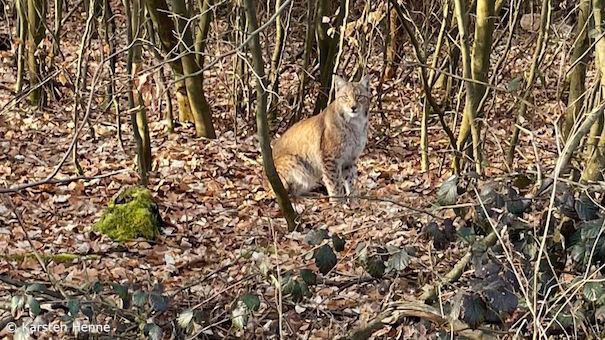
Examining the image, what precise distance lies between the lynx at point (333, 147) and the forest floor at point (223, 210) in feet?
0.88

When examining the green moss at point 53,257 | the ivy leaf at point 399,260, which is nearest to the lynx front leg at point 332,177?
the green moss at point 53,257

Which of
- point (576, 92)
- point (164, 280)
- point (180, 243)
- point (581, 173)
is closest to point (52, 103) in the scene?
point (180, 243)

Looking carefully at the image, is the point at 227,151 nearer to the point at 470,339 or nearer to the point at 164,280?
the point at 164,280

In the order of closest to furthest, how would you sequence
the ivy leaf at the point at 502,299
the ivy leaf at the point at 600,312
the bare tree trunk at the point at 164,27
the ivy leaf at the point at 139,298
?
the ivy leaf at the point at 502,299 → the ivy leaf at the point at 600,312 → the ivy leaf at the point at 139,298 → the bare tree trunk at the point at 164,27

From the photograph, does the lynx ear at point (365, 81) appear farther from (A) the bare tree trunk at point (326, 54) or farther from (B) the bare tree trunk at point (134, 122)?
(B) the bare tree trunk at point (134, 122)

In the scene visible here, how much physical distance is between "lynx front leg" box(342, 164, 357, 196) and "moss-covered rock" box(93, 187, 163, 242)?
6.86 feet

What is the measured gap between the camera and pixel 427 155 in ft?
26.8

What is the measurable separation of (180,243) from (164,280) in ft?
3.03

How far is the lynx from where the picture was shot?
7.86 metres

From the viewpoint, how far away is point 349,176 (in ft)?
26.2

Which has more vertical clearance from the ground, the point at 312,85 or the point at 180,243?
the point at 312,85

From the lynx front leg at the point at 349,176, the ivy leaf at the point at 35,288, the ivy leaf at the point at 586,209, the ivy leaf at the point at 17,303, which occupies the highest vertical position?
the ivy leaf at the point at 586,209

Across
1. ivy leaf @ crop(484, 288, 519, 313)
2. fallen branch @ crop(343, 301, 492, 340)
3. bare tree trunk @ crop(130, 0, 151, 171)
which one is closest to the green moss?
bare tree trunk @ crop(130, 0, 151, 171)

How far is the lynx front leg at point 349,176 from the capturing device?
26.1 feet
